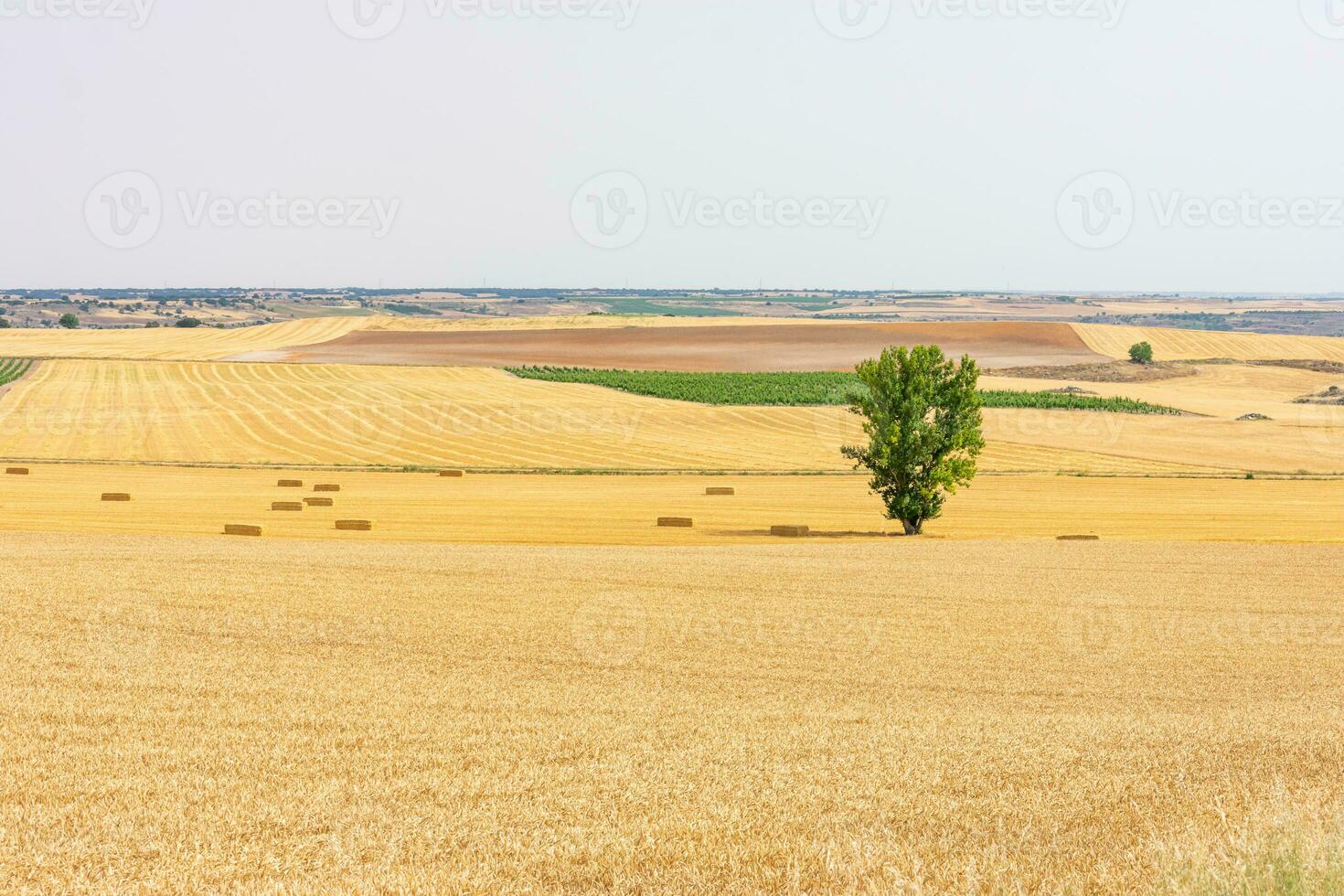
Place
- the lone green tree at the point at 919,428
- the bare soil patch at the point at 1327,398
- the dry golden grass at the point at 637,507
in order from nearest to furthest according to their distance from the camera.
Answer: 1. the dry golden grass at the point at 637,507
2. the lone green tree at the point at 919,428
3. the bare soil patch at the point at 1327,398

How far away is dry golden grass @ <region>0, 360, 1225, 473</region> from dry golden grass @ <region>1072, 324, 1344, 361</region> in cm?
5922

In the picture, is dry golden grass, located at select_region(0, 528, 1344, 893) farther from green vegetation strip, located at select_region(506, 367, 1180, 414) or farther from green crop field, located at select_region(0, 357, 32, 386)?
green crop field, located at select_region(0, 357, 32, 386)

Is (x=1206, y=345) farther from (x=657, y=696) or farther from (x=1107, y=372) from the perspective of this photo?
(x=657, y=696)

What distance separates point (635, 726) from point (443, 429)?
63.5m

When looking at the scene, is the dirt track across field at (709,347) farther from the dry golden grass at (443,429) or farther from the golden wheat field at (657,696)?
the golden wheat field at (657,696)

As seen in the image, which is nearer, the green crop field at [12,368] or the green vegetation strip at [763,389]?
the green vegetation strip at [763,389]

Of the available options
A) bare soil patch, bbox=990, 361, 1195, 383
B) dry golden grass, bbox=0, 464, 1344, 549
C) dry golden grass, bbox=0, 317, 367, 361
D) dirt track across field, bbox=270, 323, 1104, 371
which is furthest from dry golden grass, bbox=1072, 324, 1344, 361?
dry golden grass, bbox=0, 317, 367, 361

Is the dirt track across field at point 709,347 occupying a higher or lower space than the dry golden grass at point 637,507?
higher

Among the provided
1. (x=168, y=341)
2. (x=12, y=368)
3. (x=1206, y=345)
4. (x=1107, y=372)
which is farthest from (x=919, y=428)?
(x=168, y=341)

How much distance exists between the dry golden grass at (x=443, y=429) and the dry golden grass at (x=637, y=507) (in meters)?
6.02

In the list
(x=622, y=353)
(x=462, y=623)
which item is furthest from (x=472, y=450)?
(x=622, y=353)

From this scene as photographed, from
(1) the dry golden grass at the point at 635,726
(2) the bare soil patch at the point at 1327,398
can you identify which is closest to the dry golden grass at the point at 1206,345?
(2) the bare soil patch at the point at 1327,398

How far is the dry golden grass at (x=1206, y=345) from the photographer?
137375 millimetres

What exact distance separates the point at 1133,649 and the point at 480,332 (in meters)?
144
